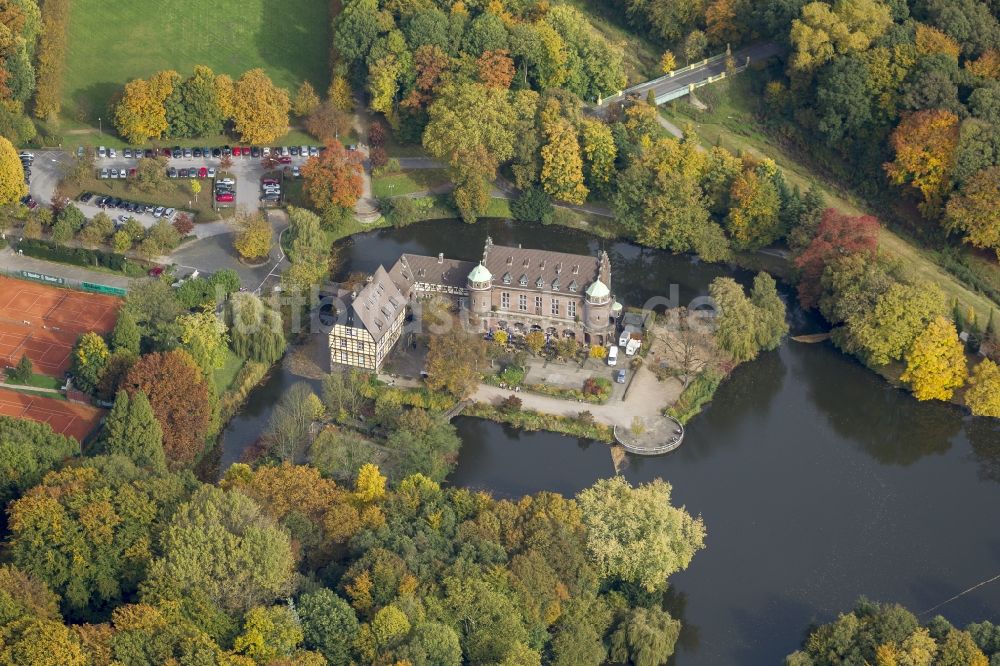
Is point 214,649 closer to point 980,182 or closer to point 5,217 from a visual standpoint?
point 5,217

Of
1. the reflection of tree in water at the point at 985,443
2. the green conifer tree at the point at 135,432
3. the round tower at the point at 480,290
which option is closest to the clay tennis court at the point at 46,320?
the green conifer tree at the point at 135,432

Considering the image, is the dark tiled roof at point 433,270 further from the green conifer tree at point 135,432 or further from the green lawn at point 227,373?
the green conifer tree at point 135,432

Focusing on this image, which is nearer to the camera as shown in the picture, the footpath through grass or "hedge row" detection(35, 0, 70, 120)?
the footpath through grass

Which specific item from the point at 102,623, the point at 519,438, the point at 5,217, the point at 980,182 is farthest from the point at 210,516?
the point at 980,182

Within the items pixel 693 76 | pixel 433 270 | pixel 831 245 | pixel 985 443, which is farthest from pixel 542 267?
pixel 693 76

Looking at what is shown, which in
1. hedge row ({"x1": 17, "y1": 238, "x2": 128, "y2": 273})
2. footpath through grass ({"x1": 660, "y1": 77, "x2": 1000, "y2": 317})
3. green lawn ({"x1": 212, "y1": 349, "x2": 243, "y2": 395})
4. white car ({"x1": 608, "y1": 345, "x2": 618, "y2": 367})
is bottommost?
hedge row ({"x1": 17, "y1": 238, "x2": 128, "y2": 273})

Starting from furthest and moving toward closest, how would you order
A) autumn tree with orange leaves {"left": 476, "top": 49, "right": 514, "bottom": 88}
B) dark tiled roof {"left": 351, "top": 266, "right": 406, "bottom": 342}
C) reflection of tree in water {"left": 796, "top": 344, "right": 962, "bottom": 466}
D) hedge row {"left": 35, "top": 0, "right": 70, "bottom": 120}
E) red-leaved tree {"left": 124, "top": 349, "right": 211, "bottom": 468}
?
hedge row {"left": 35, "top": 0, "right": 70, "bottom": 120}, autumn tree with orange leaves {"left": 476, "top": 49, "right": 514, "bottom": 88}, dark tiled roof {"left": 351, "top": 266, "right": 406, "bottom": 342}, reflection of tree in water {"left": 796, "top": 344, "right": 962, "bottom": 466}, red-leaved tree {"left": 124, "top": 349, "right": 211, "bottom": 468}

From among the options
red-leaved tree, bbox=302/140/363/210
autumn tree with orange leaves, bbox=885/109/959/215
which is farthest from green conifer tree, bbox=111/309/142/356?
autumn tree with orange leaves, bbox=885/109/959/215

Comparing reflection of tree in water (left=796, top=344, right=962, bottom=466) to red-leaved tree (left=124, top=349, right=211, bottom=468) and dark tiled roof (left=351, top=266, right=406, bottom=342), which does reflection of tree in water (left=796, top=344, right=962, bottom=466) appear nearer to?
dark tiled roof (left=351, top=266, right=406, bottom=342)
